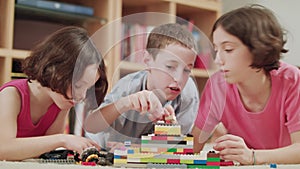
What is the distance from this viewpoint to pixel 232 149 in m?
1.00

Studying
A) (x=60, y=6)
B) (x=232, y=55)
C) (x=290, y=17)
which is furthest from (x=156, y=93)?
(x=290, y=17)

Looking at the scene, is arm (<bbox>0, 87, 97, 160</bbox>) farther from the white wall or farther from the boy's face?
the white wall

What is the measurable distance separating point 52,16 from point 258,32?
0.99m

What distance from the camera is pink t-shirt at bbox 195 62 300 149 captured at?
1099 mm

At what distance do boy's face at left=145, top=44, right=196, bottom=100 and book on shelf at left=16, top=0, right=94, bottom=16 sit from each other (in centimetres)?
94

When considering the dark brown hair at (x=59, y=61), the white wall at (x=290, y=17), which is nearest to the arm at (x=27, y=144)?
the dark brown hair at (x=59, y=61)

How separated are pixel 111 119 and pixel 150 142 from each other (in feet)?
0.44

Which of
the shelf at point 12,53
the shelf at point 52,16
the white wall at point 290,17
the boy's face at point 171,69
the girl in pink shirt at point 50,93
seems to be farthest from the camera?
the white wall at point 290,17

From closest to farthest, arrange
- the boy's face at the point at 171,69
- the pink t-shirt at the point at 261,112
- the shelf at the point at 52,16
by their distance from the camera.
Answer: the boy's face at the point at 171,69 < the pink t-shirt at the point at 261,112 < the shelf at the point at 52,16

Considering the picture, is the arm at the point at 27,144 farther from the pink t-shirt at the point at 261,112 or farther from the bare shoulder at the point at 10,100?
the pink t-shirt at the point at 261,112

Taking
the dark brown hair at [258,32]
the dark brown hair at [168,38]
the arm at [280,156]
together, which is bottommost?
the arm at [280,156]

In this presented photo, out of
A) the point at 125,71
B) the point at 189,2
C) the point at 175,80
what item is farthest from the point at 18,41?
the point at 175,80

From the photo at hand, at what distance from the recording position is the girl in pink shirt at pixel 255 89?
1.09 metres

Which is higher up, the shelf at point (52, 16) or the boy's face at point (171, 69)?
the shelf at point (52, 16)
